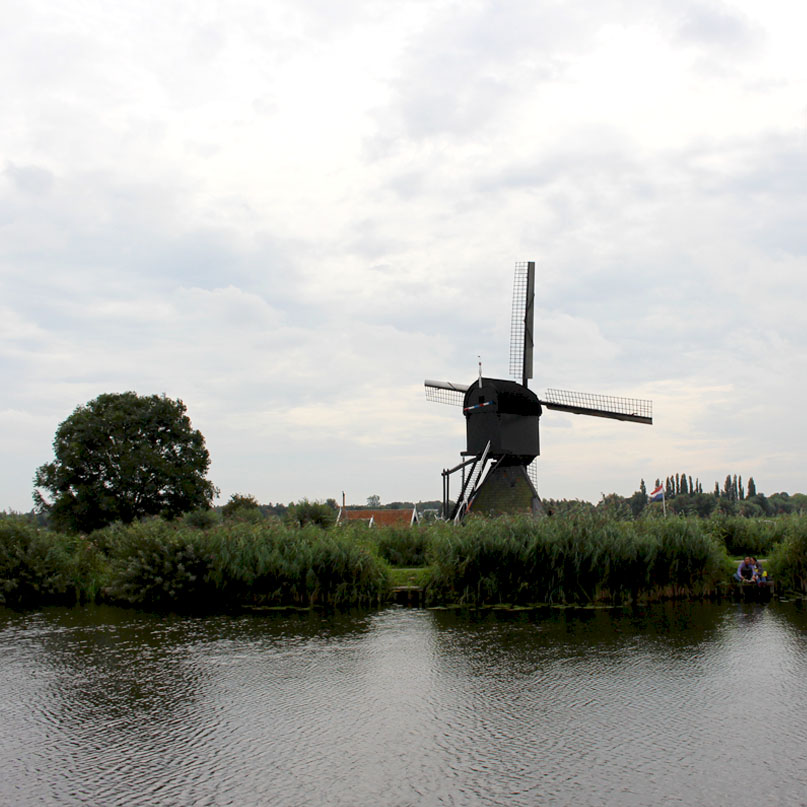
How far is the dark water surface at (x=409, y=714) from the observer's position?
22.0ft

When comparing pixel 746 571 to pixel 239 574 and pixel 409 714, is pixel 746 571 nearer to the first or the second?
pixel 239 574

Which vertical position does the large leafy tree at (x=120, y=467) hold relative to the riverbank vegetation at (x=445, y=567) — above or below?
above

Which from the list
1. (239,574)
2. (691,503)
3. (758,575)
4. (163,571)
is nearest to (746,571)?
(758,575)

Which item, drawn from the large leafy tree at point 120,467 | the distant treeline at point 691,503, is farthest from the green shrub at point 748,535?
the large leafy tree at point 120,467

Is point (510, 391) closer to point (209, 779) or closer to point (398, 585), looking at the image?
point (398, 585)

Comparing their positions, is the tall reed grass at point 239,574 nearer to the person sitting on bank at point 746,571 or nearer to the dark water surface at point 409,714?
the dark water surface at point 409,714

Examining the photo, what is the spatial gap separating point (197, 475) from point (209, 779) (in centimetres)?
3435

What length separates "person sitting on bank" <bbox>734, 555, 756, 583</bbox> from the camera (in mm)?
18422

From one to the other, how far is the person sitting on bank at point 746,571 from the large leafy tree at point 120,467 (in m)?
27.5

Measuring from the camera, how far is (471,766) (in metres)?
7.19

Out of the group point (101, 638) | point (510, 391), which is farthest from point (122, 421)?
point (101, 638)

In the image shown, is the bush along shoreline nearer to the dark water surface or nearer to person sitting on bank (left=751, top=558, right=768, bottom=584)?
person sitting on bank (left=751, top=558, right=768, bottom=584)

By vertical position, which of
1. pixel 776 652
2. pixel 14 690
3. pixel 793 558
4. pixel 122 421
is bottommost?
pixel 14 690

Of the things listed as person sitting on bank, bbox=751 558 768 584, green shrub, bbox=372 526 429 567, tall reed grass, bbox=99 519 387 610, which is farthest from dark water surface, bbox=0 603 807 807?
green shrub, bbox=372 526 429 567
